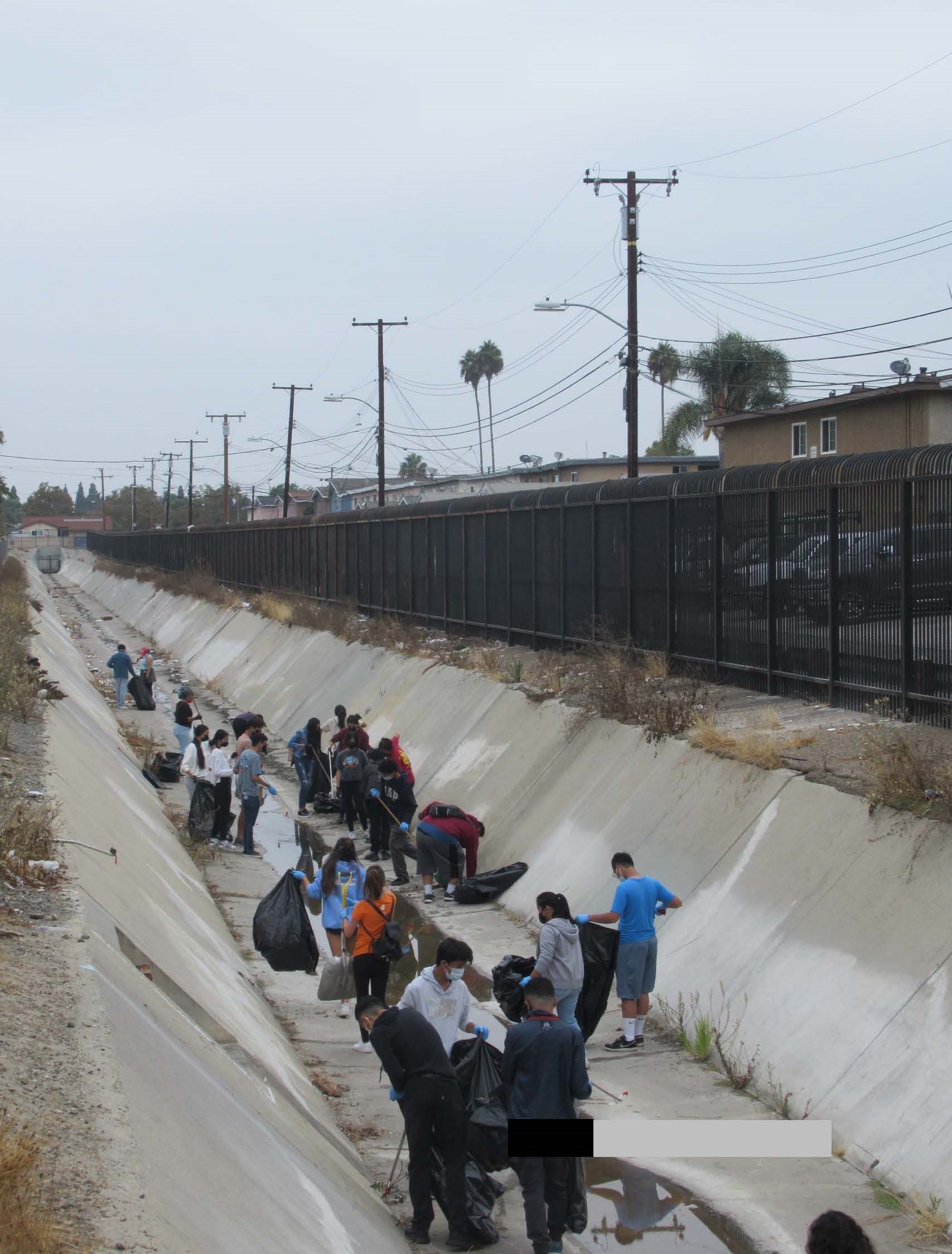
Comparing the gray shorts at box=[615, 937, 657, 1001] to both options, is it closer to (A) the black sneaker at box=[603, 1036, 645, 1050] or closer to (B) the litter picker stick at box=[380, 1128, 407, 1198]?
(A) the black sneaker at box=[603, 1036, 645, 1050]

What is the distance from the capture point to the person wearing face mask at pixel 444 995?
7695 millimetres

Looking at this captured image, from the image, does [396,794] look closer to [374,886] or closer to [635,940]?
[374,886]

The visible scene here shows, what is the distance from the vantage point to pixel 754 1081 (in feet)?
29.7

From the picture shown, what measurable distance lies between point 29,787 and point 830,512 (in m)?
8.46

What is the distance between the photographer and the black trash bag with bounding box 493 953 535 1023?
8547 millimetres

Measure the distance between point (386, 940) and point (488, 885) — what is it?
15.8ft

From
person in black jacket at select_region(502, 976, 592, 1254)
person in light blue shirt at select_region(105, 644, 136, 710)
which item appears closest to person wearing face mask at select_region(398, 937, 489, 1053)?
person in black jacket at select_region(502, 976, 592, 1254)

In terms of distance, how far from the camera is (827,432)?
1463 inches

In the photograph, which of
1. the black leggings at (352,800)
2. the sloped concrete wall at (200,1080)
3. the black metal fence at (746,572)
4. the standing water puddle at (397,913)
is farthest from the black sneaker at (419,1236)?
the black leggings at (352,800)

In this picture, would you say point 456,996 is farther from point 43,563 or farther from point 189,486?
point 43,563

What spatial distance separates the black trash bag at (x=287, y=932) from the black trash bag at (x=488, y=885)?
3337 millimetres

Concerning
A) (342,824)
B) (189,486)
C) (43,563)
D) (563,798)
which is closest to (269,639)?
(342,824)

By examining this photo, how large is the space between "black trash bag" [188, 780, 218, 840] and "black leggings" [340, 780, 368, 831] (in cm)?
176

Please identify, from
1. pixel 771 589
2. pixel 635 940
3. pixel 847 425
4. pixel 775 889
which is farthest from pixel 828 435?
pixel 635 940
